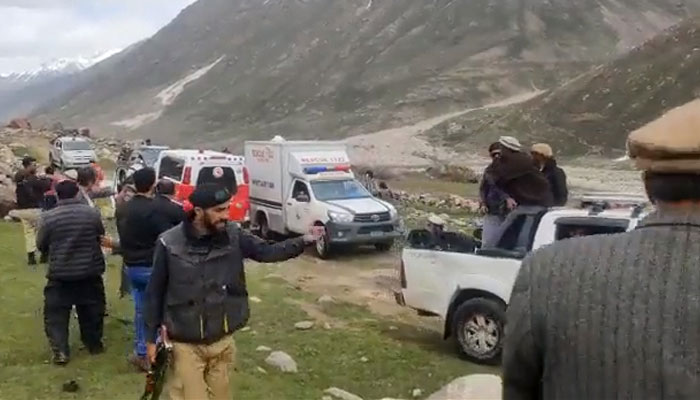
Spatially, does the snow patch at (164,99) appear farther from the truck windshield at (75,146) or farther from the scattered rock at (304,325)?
the scattered rock at (304,325)

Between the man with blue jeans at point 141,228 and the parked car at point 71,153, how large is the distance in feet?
101

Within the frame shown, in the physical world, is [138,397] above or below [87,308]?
below

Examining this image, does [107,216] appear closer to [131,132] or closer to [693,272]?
[693,272]

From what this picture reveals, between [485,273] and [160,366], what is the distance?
4.61 m

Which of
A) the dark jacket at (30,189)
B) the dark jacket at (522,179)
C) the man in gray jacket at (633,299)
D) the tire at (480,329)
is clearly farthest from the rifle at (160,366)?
the dark jacket at (30,189)

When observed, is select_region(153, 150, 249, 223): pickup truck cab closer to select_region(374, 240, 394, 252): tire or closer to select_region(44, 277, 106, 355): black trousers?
select_region(374, 240, 394, 252): tire

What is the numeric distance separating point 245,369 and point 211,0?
182 meters

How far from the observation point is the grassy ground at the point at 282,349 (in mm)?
7738

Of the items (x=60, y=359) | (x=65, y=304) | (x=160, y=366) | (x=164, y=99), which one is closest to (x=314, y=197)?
(x=65, y=304)

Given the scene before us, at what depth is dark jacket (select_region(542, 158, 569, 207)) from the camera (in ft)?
32.8

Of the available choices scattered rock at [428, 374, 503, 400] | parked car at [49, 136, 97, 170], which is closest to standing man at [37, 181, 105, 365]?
scattered rock at [428, 374, 503, 400]

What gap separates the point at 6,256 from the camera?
14.7 meters

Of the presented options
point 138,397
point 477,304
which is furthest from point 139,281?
point 477,304

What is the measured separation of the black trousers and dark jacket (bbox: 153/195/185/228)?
149 centimetres
